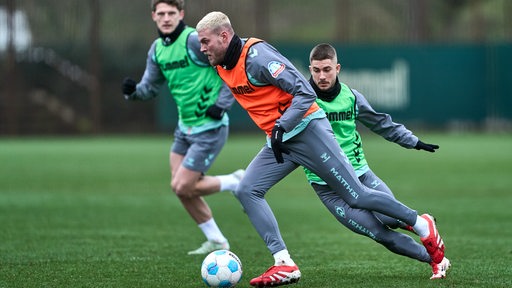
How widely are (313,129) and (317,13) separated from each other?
24802 mm

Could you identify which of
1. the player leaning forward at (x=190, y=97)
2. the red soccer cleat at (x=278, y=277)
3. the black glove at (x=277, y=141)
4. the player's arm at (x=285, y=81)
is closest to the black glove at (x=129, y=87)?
the player leaning forward at (x=190, y=97)

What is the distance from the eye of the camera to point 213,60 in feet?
23.2

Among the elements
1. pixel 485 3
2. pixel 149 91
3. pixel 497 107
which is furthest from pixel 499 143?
pixel 149 91

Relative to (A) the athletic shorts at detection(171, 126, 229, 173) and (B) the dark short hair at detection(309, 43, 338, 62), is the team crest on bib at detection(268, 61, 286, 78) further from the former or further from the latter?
(A) the athletic shorts at detection(171, 126, 229, 173)

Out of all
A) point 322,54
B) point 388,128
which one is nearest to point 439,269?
point 388,128

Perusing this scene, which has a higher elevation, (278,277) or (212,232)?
(278,277)

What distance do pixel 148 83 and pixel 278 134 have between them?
3.14m

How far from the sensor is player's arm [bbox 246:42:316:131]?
267 inches

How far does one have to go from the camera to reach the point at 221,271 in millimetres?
6977

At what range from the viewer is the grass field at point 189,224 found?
25.1 ft

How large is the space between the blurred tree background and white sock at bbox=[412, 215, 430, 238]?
21.0 m

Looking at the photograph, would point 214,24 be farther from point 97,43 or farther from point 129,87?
point 97,43

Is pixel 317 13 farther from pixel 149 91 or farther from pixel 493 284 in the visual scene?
pixel 493 284

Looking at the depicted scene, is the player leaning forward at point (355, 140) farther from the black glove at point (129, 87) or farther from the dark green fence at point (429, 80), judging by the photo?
the dark green fence at point (429, 80)
